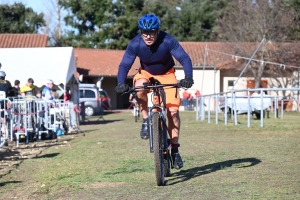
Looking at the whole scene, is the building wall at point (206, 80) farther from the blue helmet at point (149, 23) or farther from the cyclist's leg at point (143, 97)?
the blue helmet at point (149, 23)

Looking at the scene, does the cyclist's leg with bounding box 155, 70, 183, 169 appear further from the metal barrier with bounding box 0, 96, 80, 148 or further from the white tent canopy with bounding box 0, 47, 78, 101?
the white tent canopy with bounding box 0, 47, 78, 101

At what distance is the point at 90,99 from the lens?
36938mm

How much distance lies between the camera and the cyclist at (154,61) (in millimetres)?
7152

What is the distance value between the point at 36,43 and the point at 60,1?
64.4 ft

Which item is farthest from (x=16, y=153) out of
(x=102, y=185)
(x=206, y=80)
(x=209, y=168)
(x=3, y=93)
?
(x=206, y=80)

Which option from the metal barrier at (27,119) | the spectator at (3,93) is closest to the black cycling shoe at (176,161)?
the metal barrier at (27,119)

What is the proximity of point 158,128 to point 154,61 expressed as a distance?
2.76ft

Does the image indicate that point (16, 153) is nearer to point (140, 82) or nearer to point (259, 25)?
point (140, 82)

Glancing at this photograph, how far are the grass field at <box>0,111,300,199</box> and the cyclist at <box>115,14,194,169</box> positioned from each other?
0.71m

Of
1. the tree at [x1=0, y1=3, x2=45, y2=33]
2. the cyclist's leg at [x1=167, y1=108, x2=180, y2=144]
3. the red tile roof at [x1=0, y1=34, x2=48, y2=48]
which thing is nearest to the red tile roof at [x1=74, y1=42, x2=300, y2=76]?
the red tile roof at [x1=0, y1=34, x2=48, y2=48]

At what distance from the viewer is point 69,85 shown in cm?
2658

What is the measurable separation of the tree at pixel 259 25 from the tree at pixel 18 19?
21.9 metres

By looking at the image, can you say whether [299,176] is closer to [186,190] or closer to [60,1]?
[186,190]

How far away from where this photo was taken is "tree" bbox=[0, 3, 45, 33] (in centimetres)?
6072
